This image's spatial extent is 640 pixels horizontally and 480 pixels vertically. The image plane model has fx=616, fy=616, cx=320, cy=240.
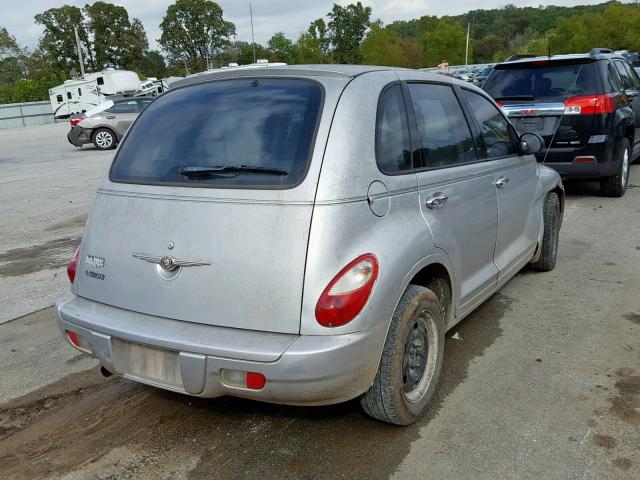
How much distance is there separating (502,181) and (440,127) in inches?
30.2

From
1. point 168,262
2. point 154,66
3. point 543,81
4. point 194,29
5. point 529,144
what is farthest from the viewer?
point 194,29

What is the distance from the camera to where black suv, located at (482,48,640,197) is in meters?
7.66

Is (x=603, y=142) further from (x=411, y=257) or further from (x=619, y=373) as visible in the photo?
(x=411, y=257)

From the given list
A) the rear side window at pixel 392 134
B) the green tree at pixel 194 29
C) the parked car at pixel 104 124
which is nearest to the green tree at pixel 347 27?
the green tree at pixel 194 29

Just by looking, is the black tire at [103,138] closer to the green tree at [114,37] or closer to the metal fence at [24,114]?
the metal fence at [24,114]

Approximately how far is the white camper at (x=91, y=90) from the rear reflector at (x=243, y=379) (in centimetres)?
3626

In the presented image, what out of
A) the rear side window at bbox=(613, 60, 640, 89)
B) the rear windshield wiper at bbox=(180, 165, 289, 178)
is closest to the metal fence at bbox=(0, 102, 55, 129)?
the rear side window at bbox=(613, 60, 640, 89)

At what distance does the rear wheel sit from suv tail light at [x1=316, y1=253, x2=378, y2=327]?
17.9 m

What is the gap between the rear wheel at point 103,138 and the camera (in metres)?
18.8

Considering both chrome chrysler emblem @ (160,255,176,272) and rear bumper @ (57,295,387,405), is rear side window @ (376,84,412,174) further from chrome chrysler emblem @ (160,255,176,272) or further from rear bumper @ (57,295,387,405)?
chrome chrysler emblem @ (160,255,176,272)

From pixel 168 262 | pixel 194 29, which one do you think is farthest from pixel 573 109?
pixel 194 29

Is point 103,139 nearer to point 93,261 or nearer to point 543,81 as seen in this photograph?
point 543,81

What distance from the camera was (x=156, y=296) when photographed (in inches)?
111

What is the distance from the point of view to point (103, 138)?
62.1 feet
